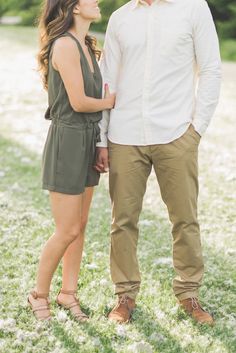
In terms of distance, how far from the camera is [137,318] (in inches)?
161

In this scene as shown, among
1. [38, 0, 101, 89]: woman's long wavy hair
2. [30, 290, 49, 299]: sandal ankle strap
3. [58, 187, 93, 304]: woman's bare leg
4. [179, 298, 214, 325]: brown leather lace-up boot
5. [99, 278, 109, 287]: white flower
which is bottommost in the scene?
[99, 278, 109, 287]: white flower

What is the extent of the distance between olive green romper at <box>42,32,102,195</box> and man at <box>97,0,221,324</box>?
0.12 m

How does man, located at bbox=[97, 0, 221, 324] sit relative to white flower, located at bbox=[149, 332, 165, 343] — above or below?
above

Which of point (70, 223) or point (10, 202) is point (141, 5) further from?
point (10, 202)

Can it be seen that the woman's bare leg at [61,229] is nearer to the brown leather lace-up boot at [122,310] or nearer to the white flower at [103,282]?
the brown leather lace-up boot at [122,310]

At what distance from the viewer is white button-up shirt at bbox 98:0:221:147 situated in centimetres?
374

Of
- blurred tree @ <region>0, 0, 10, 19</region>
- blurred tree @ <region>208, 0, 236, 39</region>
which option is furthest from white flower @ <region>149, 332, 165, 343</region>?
blurred tree @ <region>0, 0, 10, 19</region>

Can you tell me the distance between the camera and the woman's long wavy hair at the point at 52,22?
144 inches

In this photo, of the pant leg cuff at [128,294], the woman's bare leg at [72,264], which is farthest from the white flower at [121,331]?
the woman's bare leg at [72,264]

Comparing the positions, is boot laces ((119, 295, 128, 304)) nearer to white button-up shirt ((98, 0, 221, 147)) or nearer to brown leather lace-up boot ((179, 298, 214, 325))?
brown leather lace-up boot ((179, 298, 214, 325))

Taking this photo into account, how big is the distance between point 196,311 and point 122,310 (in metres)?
0.44

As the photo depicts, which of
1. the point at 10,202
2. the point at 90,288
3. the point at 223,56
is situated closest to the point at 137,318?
the point at 90,288

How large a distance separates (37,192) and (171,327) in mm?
3031

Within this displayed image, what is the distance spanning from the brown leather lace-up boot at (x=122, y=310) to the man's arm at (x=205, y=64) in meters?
1.10
